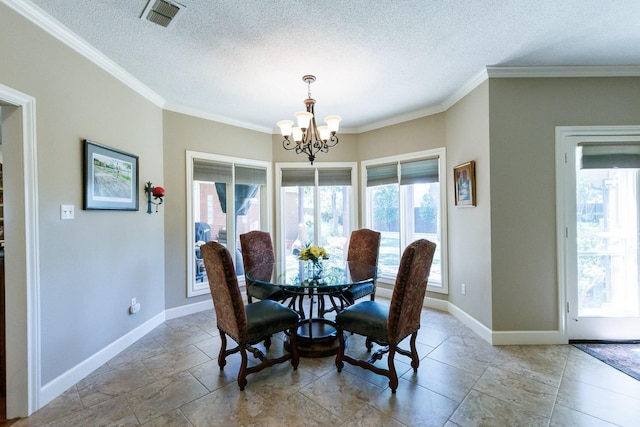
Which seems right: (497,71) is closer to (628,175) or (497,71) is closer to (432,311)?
(628,175)

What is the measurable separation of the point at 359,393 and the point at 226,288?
1.23 m

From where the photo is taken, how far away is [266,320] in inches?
90.7

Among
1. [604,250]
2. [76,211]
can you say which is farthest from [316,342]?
[604,250]

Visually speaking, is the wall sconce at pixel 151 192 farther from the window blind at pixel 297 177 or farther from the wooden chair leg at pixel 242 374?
the wooden chair leg at pixel 242 374

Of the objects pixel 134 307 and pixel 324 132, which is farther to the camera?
pixel 134 307

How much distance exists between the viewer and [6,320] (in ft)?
6.27

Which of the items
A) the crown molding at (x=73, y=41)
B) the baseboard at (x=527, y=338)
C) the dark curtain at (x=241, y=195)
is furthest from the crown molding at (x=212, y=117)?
the baseboard at (x=527, y=338)

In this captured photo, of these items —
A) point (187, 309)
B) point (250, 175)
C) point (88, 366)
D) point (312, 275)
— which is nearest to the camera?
point (88, 366)

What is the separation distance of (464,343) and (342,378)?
1.37m

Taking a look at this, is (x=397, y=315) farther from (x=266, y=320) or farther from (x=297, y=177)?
(x=297, y=177)

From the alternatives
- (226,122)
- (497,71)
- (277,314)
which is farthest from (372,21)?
(226,122)

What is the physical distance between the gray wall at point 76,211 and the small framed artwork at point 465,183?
3.55m

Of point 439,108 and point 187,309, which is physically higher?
point 439,108

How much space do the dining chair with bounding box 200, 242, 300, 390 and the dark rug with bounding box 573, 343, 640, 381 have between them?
263 cm
